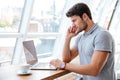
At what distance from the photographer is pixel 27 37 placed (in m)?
3.51

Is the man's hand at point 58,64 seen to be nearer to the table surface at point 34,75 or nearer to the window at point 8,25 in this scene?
the table surface at point 34,75

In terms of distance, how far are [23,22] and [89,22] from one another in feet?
4.56

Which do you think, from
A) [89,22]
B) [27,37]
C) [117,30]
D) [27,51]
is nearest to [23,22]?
[27,37]

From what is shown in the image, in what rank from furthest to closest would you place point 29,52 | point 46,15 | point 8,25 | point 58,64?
point 46,15 < point 8,25 < point 29,52 < point 58,64

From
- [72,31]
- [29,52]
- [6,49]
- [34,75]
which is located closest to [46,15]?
[6,49]

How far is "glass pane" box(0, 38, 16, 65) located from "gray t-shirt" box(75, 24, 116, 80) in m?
1.32

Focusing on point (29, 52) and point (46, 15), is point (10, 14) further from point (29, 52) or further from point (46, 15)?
point (29, 52)

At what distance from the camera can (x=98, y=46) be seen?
2.05 meters

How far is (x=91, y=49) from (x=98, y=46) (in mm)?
128

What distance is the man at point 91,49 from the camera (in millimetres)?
2033


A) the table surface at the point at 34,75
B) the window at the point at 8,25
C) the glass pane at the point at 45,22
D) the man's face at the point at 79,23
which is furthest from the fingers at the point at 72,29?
the glass pane at the point at 45,22

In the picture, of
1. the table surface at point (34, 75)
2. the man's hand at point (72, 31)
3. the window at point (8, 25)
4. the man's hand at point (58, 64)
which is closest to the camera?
the table surface at point (34, 75)

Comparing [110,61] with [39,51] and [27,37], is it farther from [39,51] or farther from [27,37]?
[39,51]

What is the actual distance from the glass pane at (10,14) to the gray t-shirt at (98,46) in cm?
132
